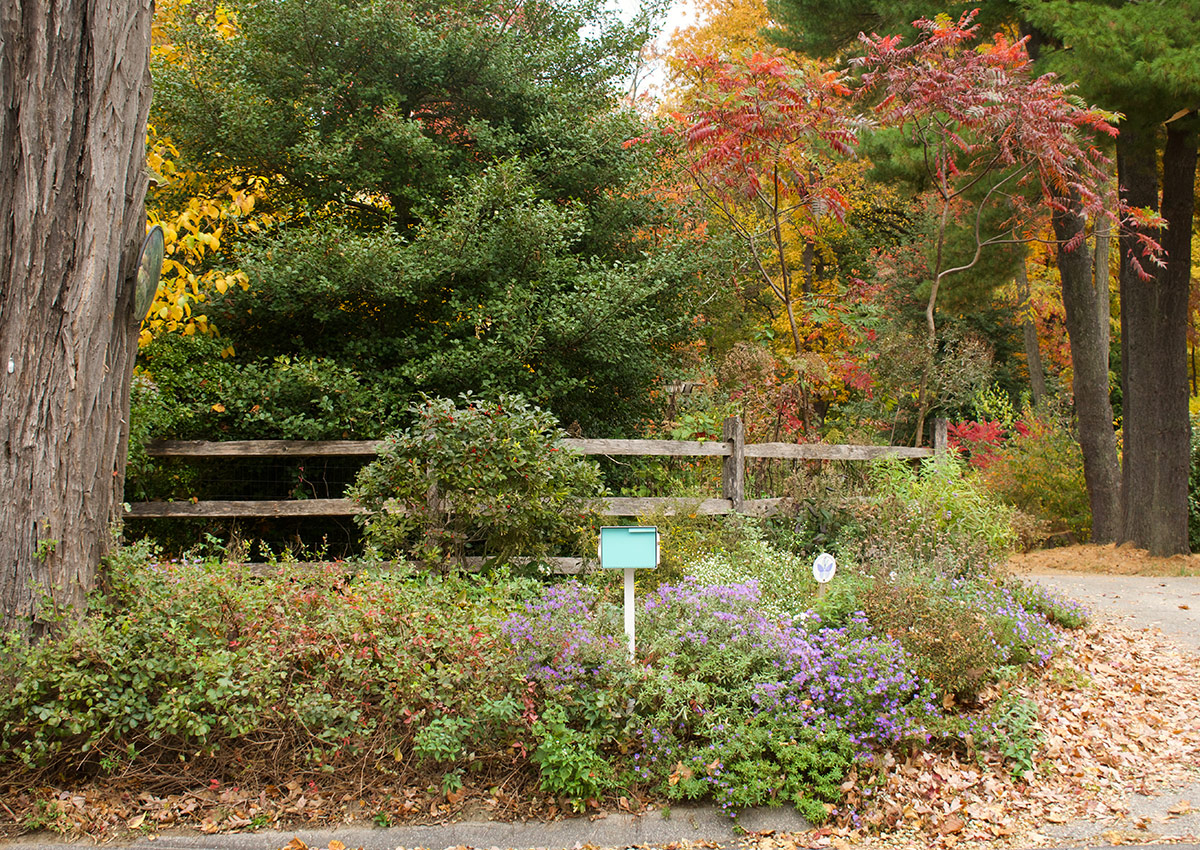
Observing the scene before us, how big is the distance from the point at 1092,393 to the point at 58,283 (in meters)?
11.2

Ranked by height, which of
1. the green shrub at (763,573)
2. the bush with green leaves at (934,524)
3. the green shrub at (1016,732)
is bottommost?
the green shrub at (1016,732)

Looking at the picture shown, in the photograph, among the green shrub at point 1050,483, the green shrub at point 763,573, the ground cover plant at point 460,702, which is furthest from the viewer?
the green shrub at point 1050,483

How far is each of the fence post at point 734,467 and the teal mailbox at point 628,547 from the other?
3.83m

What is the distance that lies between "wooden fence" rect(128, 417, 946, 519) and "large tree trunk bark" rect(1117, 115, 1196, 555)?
190 inches

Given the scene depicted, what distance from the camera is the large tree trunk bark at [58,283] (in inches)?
155

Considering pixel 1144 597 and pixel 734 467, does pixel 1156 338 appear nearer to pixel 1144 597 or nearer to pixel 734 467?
pixel 1144 597

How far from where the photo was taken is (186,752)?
3.84 m

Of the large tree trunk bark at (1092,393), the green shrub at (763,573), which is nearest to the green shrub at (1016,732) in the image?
the green shrub at (763,573)

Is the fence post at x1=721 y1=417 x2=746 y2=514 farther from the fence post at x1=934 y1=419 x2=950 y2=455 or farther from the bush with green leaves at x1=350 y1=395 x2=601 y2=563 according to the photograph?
the fence post at x1=934 y1=419 x2=950 y2=455

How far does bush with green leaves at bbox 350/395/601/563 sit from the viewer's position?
19.3 feet

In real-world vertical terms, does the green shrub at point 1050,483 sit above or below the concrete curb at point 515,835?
above

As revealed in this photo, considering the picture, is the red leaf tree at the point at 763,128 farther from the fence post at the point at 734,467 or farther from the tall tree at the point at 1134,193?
the tall tree at the point at 1134,193

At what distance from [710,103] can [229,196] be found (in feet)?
17.4

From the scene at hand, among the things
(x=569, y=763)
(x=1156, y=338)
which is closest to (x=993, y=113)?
(x=1156, y=338)
